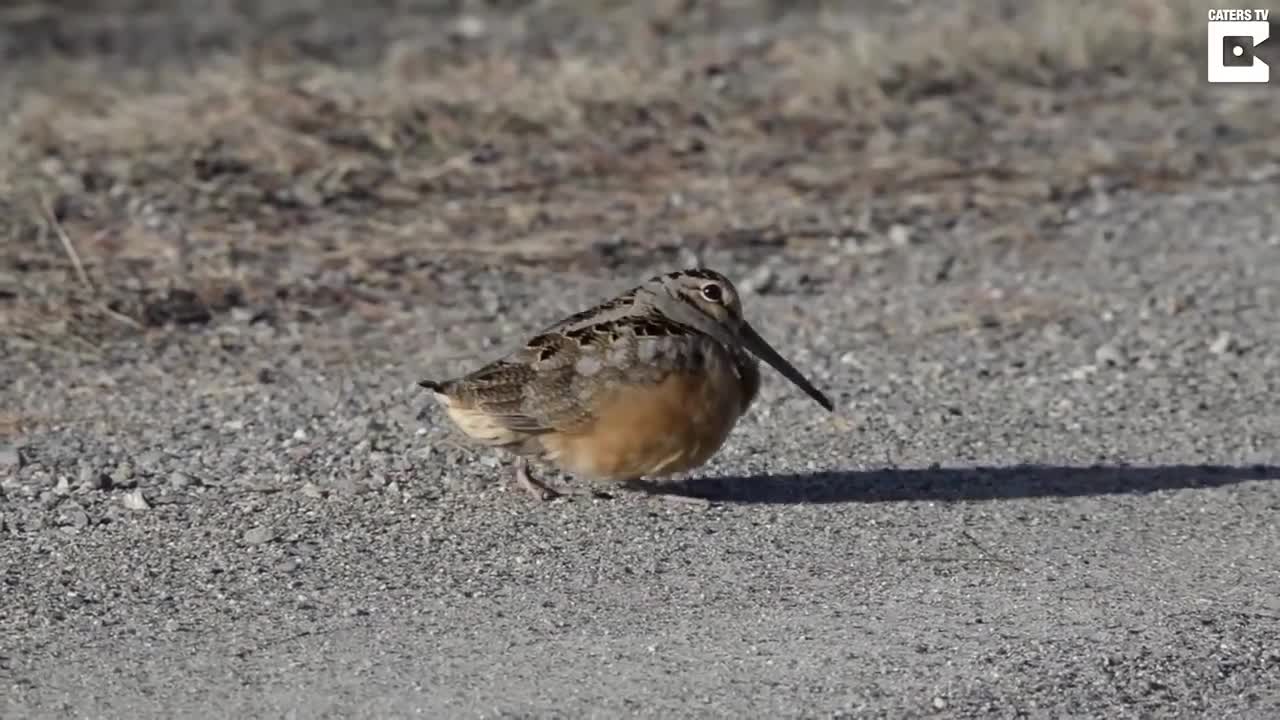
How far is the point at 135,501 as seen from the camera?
777 centimetres

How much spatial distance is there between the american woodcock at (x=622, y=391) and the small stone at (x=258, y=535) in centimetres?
73

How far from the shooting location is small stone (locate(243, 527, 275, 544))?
7379 mm

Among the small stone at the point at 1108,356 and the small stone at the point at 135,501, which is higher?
the small stone at the point at 135,501

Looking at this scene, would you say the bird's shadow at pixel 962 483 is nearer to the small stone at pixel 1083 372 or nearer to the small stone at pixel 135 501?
the small stone at pixel 1083 372

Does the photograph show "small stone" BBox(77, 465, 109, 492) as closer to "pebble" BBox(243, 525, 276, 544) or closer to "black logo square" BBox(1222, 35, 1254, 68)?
"pebble" BBox(243, 525, 276, 544)

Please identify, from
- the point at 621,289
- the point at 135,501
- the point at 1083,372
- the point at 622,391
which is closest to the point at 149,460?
the point at 135,501

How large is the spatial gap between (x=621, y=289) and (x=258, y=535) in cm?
434

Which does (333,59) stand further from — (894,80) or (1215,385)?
(1215,385)

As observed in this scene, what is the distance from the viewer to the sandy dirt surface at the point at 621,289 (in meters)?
6.39

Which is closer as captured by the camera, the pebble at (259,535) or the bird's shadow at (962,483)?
the pebble at (259,535)

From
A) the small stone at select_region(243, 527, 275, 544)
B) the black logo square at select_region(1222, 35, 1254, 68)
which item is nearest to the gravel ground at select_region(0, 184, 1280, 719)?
the small stone at select_region(243, 527, 275, 544)

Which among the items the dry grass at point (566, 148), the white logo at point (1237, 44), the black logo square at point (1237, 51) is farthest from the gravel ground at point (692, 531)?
the black logo square at point (1237, 51)

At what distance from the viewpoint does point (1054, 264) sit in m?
12.2

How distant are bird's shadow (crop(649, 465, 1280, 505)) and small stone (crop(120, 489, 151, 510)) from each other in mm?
1669
